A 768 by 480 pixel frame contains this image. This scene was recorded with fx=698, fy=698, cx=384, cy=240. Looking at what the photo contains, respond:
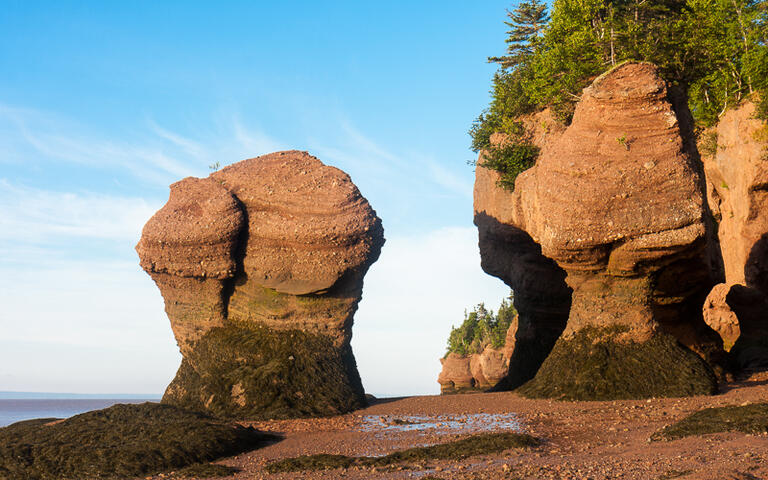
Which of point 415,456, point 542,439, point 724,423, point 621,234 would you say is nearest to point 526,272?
point 621,234

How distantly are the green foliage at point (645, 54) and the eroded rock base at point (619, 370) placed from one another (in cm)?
1035

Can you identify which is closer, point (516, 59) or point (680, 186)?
point (680, 186)

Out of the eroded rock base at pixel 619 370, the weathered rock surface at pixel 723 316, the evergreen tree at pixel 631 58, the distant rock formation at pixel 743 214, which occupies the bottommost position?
the eroded rock base at pixel 619 370

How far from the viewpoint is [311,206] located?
1908 cm

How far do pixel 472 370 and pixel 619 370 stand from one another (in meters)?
39.1

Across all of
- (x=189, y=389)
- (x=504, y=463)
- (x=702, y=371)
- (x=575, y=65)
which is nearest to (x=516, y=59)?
(x=575, y=65)

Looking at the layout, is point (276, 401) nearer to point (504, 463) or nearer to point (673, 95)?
point (504, 463)

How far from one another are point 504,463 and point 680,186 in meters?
9.65

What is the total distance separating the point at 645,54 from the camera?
26344mm

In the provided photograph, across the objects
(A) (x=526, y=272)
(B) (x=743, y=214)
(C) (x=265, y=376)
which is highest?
(B) (x=743, y=214)

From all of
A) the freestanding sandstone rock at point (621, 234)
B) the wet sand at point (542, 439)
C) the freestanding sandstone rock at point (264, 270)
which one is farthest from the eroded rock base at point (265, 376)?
the freestanding sandstone rock at point (621, 234)

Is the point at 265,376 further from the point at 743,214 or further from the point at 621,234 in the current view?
the point at 743,214

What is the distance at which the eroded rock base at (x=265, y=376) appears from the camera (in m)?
17.2

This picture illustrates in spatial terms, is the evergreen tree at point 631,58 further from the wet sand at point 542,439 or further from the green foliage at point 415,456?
the green foliage at point 415,456
